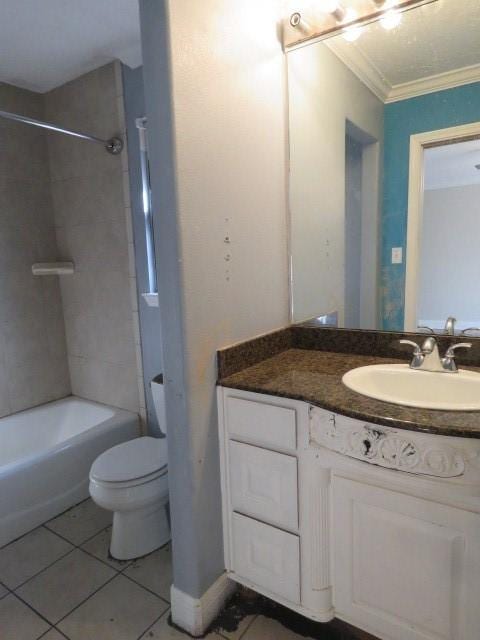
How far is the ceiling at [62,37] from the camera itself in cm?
158

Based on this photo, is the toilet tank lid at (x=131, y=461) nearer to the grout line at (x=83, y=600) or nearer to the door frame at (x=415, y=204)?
the grout line at (x=83, y=600)

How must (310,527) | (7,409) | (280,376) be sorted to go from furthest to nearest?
(7,409) → (280,376) → (310,527)

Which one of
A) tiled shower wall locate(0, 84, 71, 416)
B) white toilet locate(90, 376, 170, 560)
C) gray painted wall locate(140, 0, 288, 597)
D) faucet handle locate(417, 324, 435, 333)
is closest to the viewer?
gray painted wall locate(140, 0, 288, 597)

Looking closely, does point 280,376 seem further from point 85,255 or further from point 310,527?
point 85,255

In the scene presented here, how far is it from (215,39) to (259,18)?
302 millimetres

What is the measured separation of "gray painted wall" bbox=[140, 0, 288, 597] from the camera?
1.03m

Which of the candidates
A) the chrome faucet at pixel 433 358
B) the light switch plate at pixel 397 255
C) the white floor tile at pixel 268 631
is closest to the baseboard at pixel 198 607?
the white floor tile at pixel 268 631

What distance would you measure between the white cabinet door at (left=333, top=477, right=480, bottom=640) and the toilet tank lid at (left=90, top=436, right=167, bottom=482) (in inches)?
31.9

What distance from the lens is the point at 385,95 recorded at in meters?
1.38

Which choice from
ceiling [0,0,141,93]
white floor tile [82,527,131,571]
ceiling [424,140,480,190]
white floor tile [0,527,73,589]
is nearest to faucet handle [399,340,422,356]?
ceiling [424,140,480,190]

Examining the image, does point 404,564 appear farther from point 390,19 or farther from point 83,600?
point 390,19

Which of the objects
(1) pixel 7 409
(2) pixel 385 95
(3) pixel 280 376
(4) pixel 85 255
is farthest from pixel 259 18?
(1) pixel 7 409

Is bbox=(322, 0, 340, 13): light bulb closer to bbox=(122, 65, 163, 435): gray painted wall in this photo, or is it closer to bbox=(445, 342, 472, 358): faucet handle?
bbox=(122, 65, 163, 435): gray painted wall

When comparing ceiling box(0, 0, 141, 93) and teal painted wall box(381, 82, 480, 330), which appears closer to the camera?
teal painted wall box(381, 82, 480, 330)
